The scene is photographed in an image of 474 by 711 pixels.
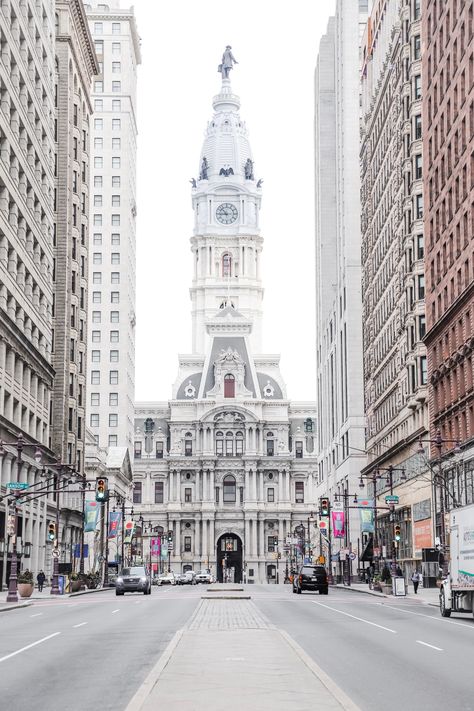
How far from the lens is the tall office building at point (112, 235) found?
14850 centimetres

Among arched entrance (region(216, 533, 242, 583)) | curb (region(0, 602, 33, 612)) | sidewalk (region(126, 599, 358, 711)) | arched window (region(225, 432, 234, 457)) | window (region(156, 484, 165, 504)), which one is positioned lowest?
sidewalk (region(126, 599, 358, 711))

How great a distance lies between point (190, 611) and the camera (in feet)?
147

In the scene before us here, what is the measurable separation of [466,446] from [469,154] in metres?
17.1

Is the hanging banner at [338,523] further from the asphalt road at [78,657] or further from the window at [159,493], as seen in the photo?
the window at [159,493]

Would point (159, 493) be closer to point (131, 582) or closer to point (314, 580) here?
point (314, 580)

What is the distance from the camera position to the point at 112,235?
15262 cm

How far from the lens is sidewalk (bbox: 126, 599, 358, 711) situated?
A: 48.0 feet

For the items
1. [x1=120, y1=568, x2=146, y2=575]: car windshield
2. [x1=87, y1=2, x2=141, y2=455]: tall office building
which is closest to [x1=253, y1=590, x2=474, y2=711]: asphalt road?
[x1=120, y1=568, x2=146, y2=575]: car windshield

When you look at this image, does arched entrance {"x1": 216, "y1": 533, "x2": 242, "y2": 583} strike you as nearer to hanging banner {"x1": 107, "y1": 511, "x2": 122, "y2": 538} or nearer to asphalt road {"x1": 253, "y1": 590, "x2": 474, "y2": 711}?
hanging banner {"x1": 107, "y1": 511, "x2": 122, "y2": 538}

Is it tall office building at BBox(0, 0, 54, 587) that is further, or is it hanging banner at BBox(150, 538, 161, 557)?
hanging banner at BBox(150, 538, 161, 557)

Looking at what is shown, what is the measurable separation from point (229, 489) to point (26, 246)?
110184mm

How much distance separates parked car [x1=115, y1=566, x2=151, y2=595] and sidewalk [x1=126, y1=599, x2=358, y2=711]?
42.3 m

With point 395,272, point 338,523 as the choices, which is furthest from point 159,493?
point 395,272

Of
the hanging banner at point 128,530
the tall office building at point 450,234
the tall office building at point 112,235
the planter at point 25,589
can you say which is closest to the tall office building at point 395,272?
the tall office building at point 450,234
